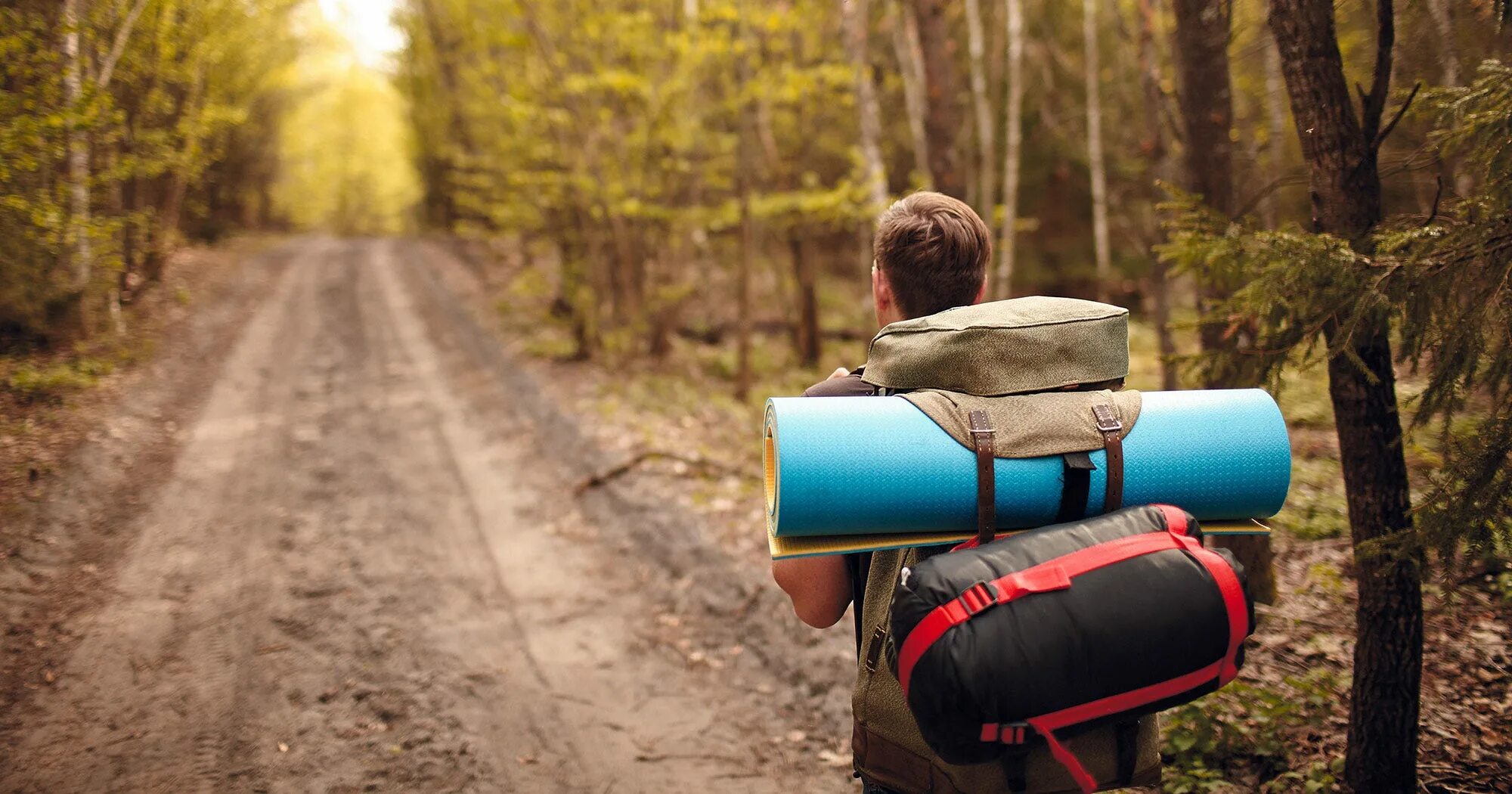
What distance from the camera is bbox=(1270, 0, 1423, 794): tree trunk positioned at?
304 centimetres

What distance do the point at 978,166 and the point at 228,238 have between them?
22.0m

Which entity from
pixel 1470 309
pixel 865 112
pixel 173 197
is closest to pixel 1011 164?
pixel 865 112

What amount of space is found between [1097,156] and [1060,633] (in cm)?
1505

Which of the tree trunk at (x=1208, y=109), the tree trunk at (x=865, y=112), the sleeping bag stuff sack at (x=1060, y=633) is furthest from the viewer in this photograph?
the tree trunk at (x=865, y=112)

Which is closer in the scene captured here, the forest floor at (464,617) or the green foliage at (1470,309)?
the green foliage at (1470,309)

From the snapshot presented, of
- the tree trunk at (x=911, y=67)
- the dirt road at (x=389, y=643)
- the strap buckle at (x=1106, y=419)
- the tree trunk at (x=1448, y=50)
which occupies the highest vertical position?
the tree trunk at (x=911, y=67)

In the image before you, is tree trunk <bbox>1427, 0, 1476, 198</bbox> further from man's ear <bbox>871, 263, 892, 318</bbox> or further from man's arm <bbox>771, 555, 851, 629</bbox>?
man's arm <bbox>771, 555, 851, 629</bbox>

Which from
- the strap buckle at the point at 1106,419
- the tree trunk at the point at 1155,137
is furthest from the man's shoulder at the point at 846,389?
the tree trunk at the point at 1155,137

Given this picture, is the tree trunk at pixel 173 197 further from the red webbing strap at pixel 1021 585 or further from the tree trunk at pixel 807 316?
the red webbing strap at pixel 1021 585

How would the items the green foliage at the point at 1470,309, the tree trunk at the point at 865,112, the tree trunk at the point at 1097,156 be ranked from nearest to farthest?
the green foliage at the point at 1470,309 < the tree trunk at the point at 865,112 < the tree trunk at the point at 1097,156

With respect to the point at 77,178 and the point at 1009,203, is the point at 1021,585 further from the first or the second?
the point at 1009,203

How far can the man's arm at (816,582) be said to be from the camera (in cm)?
208

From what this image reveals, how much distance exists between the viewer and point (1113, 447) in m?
1.81

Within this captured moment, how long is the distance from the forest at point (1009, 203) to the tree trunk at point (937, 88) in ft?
0.12
